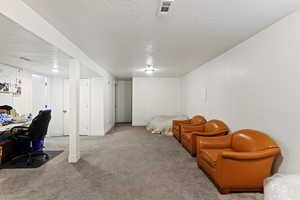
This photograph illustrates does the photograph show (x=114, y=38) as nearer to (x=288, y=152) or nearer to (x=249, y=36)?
(x=249, y=36)

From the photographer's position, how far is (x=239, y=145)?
264cm

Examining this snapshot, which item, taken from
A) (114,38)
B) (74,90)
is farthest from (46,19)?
(74,90)

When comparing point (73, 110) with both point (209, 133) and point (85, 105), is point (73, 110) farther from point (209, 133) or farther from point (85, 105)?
point (209, 133)

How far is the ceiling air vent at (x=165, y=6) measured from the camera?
1738mm

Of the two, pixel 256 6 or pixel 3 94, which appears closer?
pixel 256 6

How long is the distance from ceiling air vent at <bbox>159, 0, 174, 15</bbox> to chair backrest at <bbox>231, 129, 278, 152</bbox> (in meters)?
2.28

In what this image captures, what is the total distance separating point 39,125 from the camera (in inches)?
131

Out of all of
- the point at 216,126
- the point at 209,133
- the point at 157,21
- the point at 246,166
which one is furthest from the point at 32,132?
the point at 216,126

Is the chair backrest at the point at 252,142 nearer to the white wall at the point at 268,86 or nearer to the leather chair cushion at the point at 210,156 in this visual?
the white wall at the point at 268,86

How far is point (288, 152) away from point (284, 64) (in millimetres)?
1214

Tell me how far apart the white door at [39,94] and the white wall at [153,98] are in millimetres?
3712

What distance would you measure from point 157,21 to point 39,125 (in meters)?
3.21

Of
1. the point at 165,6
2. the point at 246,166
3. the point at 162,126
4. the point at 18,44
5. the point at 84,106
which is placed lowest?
the point at 162,126

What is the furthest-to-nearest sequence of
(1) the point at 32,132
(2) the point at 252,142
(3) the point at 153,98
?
(3) the point at 153,98, (1) the point at 32,132, (2) the point at 252,142
